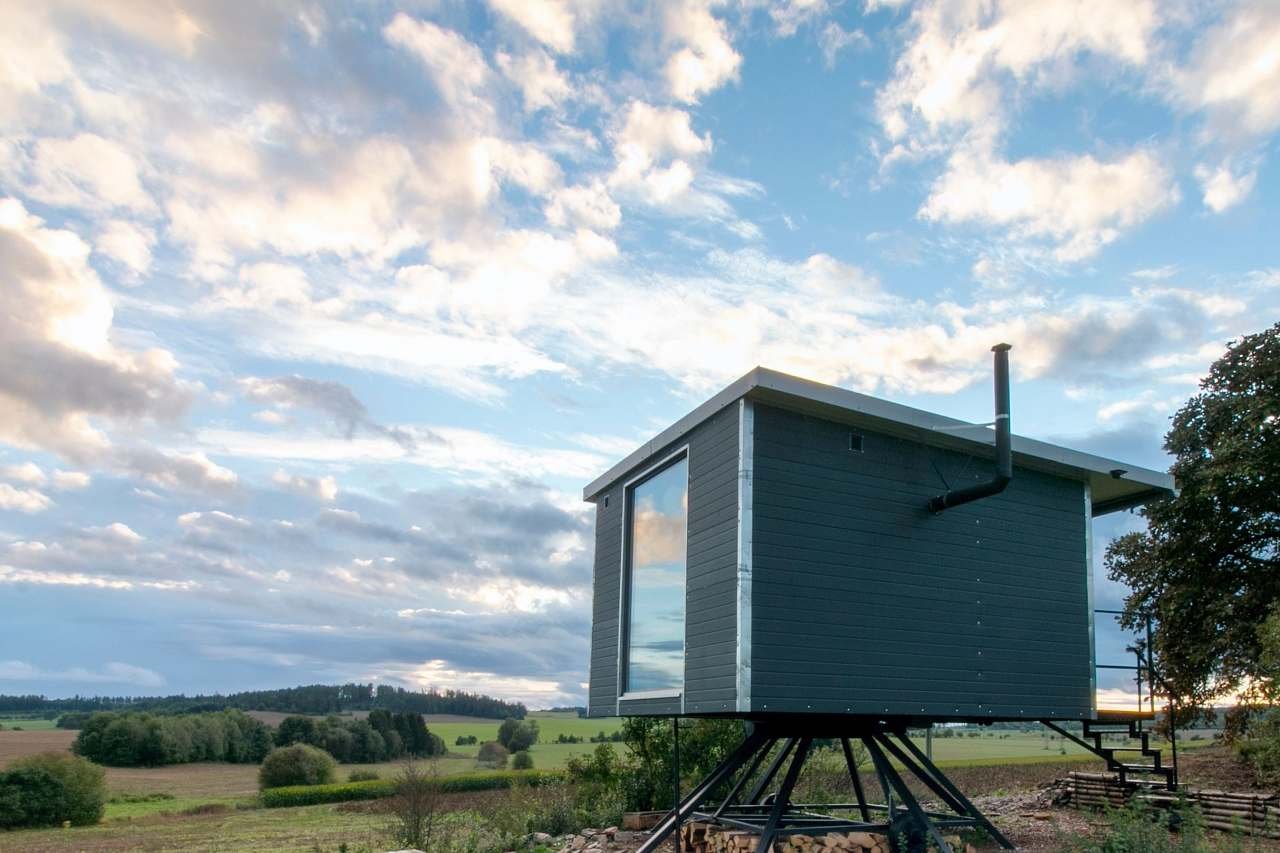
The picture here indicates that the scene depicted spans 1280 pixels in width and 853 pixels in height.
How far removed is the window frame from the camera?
10680 millimetres

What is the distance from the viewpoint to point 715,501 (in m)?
10.0

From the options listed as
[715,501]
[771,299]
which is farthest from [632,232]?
[715,501]

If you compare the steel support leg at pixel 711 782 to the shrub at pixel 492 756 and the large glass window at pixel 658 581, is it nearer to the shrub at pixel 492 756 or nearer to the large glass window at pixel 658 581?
the large glass window at pixel 658 581

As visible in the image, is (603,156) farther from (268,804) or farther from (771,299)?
(268,804)

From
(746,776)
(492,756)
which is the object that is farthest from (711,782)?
(492,756)

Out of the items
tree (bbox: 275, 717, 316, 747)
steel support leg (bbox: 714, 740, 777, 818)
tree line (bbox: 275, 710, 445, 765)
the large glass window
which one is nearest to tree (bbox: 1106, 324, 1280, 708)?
steel support leg (bbox: 714, 740, 777, 818)

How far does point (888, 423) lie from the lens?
10.3 meters

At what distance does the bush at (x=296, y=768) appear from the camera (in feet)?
109

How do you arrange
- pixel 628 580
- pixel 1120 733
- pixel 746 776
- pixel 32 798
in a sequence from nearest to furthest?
pixel 746 776 → pixel 628 580 → pixel 1120 733 → pixel 32 798

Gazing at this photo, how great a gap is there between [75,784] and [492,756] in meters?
12.6

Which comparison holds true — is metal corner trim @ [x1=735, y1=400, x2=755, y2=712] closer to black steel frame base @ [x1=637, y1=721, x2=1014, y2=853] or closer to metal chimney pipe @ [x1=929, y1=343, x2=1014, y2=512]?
black steel frame base @ [x1=637, y1=721, x2=1014, y2=853]

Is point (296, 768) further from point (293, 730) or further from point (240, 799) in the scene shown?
point (293, 730)

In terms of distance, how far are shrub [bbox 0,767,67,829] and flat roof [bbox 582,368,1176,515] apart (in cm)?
2444

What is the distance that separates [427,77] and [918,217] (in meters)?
6.23
